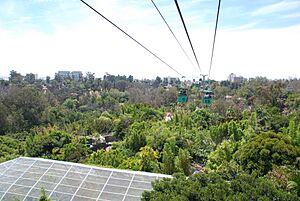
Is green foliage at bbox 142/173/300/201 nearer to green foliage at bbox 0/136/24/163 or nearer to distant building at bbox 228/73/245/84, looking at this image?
green foliage at bbox 0/136/24/163

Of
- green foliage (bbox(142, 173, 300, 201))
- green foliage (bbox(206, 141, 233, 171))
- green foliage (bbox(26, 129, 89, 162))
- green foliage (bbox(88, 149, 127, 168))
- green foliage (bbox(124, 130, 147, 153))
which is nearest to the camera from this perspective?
green foliage (bbox(142, 173, 300, 201))

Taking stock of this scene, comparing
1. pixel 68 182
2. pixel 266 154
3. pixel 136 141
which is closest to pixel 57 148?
pixel 136 141

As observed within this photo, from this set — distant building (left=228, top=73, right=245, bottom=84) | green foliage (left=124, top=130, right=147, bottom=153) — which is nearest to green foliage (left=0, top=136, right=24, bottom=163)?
green foliage (left=124, top=130, right=147, bottom=153)

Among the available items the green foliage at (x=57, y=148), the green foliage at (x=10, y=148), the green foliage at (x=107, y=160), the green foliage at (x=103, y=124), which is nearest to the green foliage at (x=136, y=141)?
the green foliage at (x=57, y=148)

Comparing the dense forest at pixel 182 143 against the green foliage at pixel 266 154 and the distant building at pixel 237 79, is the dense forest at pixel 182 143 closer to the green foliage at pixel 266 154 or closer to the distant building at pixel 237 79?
the green foliage at pixel 266 154

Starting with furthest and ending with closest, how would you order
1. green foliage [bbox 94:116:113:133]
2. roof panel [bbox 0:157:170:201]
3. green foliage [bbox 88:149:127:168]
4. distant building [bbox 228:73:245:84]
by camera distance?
distant building [bbox 228:73:245:84], green foliage [bbox 94:116:113:133], green foliage [bbox 88:149:127:168], roof panel [bbox 0:157:170:201]
